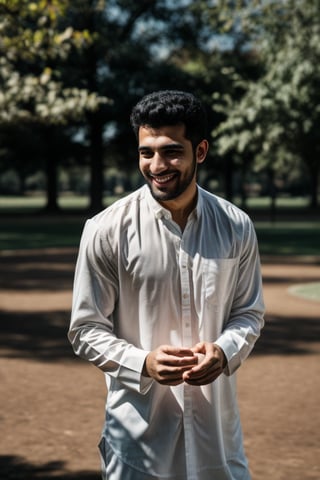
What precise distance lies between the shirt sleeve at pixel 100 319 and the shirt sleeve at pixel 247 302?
31cm

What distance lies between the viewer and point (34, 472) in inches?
202

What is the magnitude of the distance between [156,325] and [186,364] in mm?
225

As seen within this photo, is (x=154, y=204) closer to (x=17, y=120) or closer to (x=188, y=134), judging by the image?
(x=188, y=134)

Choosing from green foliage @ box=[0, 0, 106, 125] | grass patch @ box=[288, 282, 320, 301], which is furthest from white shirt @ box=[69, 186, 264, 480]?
grass patch @ box=[288, 282, 320, 301]

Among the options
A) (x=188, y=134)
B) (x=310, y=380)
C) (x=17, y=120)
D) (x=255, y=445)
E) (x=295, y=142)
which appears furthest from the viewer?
(x=295, y=142)

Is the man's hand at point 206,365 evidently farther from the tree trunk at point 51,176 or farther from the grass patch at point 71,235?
the tree trunk at point 51,176

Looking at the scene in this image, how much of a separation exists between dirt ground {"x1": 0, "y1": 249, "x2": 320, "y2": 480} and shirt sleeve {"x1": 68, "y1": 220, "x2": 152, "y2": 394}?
2.61 metres

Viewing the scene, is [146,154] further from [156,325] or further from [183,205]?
[156,325]

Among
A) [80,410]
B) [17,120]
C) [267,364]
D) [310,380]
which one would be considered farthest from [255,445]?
[17,120]

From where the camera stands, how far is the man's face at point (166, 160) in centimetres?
258

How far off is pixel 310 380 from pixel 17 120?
275 inches

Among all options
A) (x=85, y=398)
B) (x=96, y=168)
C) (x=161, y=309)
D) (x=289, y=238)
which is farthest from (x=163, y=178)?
(x=96, y=168)

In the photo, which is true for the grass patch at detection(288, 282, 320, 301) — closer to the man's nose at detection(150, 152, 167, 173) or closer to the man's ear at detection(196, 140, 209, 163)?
the man's ear at detection(196, 140, 209, 163)

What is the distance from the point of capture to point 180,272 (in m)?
2.65
